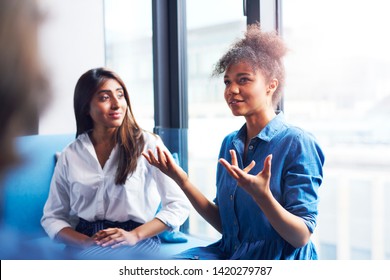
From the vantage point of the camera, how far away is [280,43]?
0.73m

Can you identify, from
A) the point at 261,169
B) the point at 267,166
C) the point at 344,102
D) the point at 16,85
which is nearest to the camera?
the point at 267,166

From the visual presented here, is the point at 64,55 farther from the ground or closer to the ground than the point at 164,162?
farther from the ground

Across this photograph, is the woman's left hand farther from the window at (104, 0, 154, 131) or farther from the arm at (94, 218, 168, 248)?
the window at (104, 0, 154, 131)

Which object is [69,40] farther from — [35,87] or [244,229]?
[244,229]

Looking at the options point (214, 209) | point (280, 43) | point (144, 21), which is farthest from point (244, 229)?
point (144, 21)

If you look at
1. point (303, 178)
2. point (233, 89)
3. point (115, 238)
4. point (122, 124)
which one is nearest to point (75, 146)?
point (122, 124)

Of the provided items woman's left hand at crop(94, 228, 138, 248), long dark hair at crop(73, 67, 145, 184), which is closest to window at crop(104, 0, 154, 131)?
long dark hair at crop(73, 67, 145, 184)

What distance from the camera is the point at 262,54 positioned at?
715 millimetres

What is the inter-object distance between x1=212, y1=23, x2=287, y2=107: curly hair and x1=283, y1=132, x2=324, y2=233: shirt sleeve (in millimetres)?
114

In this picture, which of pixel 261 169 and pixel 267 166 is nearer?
pixel 267 166

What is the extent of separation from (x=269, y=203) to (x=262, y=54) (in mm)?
267

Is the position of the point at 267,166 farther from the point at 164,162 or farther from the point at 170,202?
the point at 170,202
